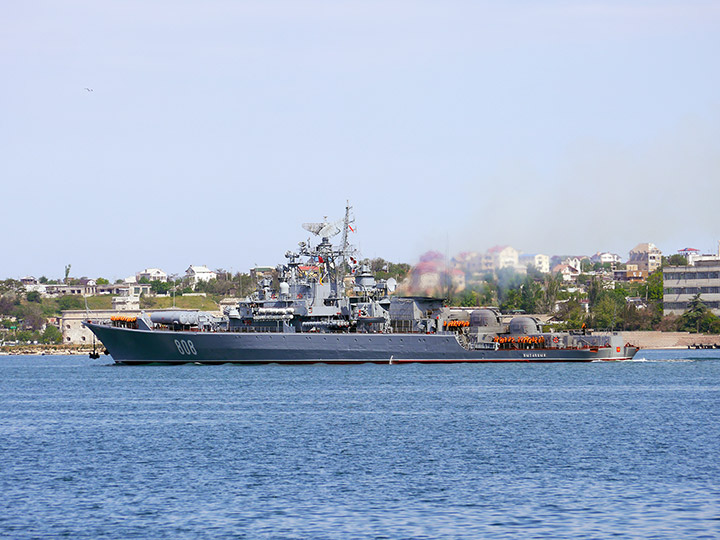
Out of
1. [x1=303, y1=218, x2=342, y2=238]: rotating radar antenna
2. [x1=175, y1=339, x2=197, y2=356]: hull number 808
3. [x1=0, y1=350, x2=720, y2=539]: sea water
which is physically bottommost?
[x1=0, y1=350, x2=720, y2=539]: sea water

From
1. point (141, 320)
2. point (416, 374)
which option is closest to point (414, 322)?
point (416, 374)

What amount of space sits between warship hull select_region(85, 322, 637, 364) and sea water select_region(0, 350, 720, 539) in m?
20.5

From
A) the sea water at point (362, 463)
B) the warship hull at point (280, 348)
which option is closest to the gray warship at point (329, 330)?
the warship hull at point (280, 348)

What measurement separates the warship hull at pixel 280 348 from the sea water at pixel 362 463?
67.2 feet

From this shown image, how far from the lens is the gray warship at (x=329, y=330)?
89.6 m

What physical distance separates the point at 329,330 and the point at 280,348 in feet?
17.5

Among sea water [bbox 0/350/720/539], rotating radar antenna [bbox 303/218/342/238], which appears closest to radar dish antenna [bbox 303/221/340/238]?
rotating radar antenna [bbox 303/218/342/238]

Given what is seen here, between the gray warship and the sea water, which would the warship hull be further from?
the sea water

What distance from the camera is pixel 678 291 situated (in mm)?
172375

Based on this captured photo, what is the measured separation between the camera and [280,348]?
89125mm

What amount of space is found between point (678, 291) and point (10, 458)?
14928 centimetres

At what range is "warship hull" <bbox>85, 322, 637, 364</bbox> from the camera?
291 feet

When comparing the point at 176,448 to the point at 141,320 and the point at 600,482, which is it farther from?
the point at 141,320

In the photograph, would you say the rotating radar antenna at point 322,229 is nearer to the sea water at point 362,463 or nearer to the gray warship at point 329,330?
the gray warship at point 329,330
